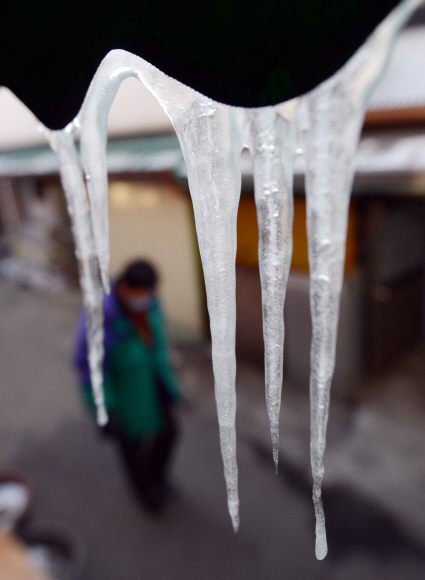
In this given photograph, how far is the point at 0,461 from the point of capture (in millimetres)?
4336

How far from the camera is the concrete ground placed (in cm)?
311

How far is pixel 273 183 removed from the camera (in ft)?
2.13

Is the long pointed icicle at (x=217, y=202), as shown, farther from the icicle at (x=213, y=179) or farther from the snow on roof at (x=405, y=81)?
the snow on roof at (x=405, y=81)

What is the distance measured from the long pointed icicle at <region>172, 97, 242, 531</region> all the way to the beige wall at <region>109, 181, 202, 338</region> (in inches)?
200

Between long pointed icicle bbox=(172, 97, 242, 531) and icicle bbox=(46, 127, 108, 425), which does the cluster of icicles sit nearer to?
long pointed icicle bbox=(172, 97, 242, 531)

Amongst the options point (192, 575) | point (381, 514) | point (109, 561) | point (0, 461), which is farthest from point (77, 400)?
point (381, 514)

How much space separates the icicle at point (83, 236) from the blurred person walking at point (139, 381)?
145 centimetres

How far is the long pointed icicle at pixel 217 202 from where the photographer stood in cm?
68

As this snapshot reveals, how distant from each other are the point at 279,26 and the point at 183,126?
22 cm

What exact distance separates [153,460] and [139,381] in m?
0.94

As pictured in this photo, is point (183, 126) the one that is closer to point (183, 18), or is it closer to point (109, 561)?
point (183, 18)

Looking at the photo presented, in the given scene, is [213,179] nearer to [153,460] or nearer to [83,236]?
[83,236]

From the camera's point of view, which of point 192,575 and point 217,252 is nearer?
point 217,252

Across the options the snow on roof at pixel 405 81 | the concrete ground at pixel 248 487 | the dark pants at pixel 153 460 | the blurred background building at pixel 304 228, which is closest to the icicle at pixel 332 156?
the blurred background building at pixel 304 228
